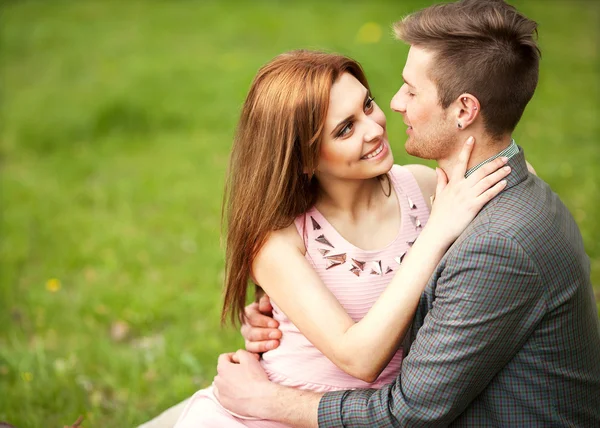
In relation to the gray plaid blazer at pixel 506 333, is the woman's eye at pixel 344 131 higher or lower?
higher

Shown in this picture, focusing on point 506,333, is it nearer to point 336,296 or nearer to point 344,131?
point 336,296

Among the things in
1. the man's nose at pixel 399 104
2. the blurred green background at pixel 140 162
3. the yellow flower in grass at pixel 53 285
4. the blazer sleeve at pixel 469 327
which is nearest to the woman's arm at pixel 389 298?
the blazer sleeve at pixel 469 327

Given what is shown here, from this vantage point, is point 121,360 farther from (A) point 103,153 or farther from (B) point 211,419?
(A) point 103,153

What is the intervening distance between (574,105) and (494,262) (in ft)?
20.8

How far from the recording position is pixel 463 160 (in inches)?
106

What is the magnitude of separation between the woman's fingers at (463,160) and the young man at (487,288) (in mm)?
48

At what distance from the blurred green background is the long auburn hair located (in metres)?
1.68

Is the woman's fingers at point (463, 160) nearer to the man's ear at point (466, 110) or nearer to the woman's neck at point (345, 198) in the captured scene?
the man's ear at point (466, 110)

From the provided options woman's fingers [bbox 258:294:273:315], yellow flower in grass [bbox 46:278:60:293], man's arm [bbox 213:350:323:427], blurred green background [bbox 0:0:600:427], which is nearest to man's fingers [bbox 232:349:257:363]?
man's arm [bbox 213:350:323:427]

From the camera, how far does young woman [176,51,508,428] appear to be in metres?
2.89

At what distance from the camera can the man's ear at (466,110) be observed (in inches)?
105

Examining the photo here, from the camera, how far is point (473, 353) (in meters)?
2.41

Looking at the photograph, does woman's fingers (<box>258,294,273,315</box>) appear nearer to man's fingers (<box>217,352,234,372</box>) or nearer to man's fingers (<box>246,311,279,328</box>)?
man's fingers (<box>246,311,279,328</box>)

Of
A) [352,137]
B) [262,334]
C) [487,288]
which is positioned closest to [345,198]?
[352,137]
